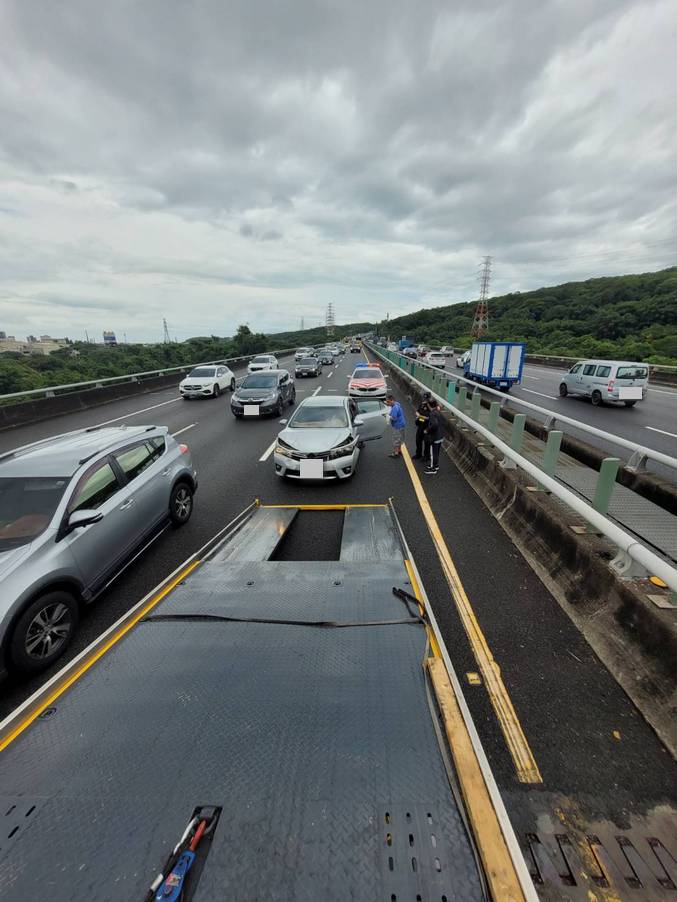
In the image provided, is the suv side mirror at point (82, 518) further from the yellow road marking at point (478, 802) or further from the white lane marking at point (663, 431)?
the white lane marking at point (663, 431)

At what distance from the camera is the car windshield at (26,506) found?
345 centimetres

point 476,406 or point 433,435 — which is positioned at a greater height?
point 476,406

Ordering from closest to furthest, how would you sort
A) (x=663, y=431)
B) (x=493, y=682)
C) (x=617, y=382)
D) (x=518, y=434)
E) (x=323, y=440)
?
1. (x=493, y=682)
2. (x=518, y=434)
3. (x=323, y=440)
4. (x=663, y=431)
5. (x=617, y=382)

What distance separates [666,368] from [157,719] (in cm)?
3190

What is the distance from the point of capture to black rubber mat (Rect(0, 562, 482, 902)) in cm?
137

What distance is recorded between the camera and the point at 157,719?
195cm

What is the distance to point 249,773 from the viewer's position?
1704 mm

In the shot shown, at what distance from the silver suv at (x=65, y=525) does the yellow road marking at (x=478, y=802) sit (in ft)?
11.0

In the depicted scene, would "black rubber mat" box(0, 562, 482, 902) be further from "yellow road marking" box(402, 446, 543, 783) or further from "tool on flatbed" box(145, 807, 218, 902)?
"yellow road marking" box(402, 446, 543, 783)

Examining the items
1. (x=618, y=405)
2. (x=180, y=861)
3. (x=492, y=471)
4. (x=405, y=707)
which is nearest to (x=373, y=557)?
(x=405, y=707)

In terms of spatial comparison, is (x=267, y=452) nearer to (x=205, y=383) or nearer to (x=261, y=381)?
(x=261, y=381)

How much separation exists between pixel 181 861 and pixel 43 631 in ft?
9.26

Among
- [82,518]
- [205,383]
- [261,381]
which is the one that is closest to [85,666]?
[82,518]

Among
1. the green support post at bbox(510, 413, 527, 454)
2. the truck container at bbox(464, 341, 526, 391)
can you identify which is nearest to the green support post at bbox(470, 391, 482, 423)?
the green support post at bbox(510, 413, 527, 454)
